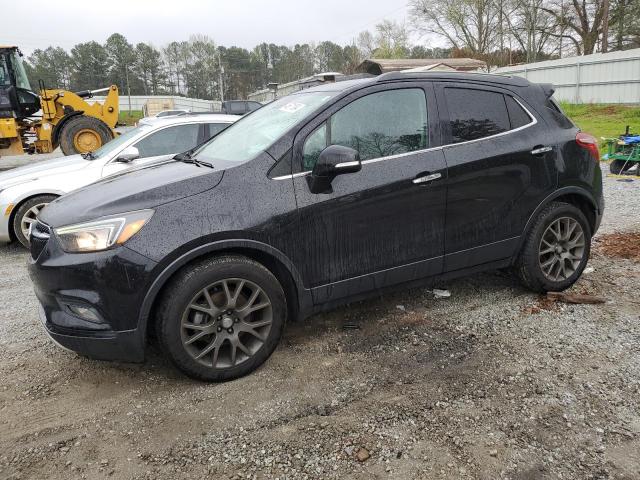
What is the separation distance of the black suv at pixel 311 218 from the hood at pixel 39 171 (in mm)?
2942

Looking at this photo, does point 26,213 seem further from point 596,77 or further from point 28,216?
point 596,77

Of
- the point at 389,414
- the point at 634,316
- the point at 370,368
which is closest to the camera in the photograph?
the point at 389,414

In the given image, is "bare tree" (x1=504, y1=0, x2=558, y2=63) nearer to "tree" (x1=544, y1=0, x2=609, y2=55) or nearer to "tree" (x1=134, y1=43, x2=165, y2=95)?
"tree" (x1=544, y1=0, x2=609, y2=55)

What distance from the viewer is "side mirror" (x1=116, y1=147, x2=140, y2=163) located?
5891 millimetres

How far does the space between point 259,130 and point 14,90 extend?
13.7m

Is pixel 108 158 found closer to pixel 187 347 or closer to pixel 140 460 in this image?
pixel 187 347

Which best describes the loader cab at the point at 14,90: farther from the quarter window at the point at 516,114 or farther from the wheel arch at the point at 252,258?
the quarter window at the point at 516,114

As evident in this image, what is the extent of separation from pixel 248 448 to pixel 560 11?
44693 millimetres

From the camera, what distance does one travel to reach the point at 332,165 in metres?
2.92

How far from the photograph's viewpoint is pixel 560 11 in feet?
124

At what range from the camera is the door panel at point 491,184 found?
3502 mm

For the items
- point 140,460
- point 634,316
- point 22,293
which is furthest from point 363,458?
point 22,293

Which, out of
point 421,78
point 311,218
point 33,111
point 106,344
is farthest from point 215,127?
point 33,111

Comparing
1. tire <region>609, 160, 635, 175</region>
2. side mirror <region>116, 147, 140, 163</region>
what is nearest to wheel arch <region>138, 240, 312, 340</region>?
side mirror <region>116, 147, 140, 163</region>
